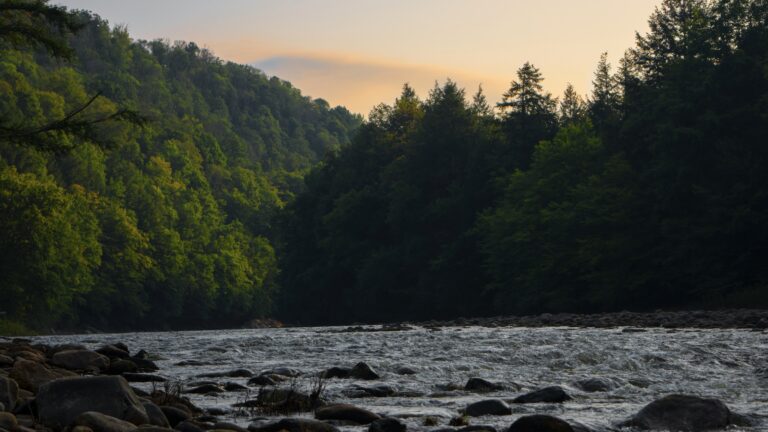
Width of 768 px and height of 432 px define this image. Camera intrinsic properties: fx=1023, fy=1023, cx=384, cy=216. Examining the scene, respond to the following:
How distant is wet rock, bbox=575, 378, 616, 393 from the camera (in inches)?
563

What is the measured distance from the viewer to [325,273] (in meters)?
86.2

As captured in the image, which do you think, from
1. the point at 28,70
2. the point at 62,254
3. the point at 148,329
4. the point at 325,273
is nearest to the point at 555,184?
the point at 325,273

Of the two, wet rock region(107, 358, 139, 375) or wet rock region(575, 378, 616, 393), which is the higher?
wet rock region(575, 378, 616, 393)

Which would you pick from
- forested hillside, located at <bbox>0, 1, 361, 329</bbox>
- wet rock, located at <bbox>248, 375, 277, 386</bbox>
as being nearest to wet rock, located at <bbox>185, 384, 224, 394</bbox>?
wet rock, located at <bbox>248, 375, 277, 386</bbox>

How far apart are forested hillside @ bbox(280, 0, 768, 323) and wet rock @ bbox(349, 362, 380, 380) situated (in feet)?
94.2

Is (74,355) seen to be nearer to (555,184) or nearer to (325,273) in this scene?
(555,184)

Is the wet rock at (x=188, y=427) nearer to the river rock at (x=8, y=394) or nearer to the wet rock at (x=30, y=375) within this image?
the river rock at (x=8, y=394)

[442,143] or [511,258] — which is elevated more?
[442,143]

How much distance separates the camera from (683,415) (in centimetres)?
1091

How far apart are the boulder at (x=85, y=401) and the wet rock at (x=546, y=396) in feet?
16.3

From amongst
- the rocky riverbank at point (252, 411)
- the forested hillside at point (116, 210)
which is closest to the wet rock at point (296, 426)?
the rocky riverbank at point (252, 411)

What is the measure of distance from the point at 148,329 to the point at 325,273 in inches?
722

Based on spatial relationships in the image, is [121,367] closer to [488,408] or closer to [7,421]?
[488,408]

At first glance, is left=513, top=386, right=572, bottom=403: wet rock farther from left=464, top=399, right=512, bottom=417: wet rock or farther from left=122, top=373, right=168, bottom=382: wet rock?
left=122, top=373, right=168, bottom=382: wet rock
